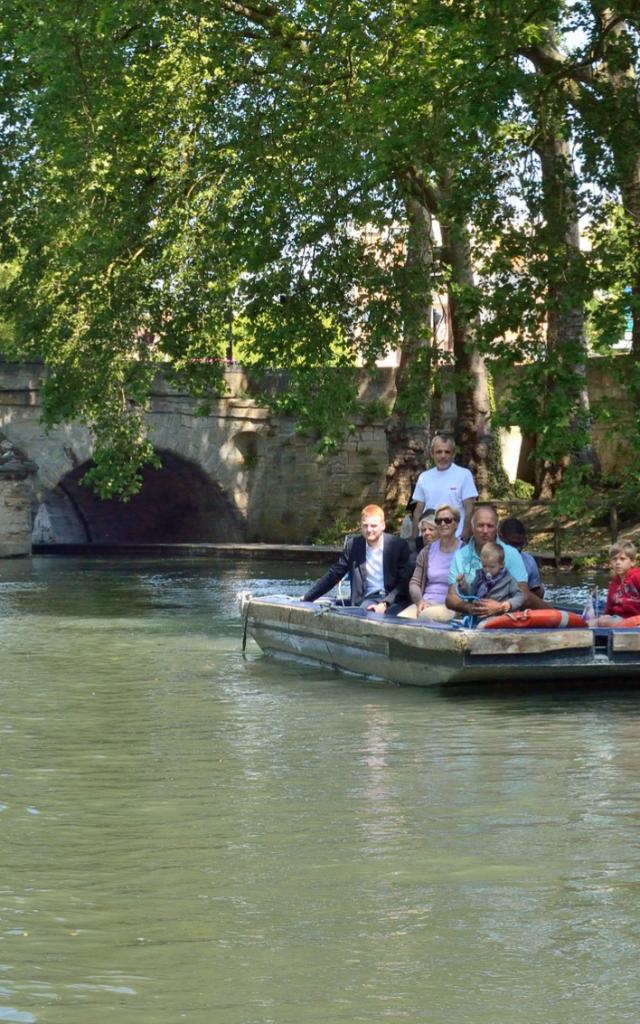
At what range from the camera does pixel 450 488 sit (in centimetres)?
1295

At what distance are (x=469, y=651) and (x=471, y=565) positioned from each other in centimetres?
63

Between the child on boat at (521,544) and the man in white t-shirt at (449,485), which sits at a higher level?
the man in white t-shirt at (449,485)

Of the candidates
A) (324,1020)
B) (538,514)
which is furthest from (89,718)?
(538,514)

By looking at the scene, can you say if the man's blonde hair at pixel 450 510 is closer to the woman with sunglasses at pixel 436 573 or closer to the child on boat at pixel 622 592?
the woman with sunglasses at pixel 436 573

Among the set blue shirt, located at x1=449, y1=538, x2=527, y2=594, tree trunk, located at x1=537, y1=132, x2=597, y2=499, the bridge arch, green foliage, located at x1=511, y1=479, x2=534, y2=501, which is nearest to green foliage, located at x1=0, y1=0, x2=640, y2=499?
tree trunk, located at x1=537, y1=132, x2=597, y2=499

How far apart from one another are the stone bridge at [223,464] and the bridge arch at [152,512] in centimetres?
5

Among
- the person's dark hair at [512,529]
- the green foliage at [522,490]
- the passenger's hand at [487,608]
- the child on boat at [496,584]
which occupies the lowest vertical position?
the passenger's hand at [487,608]

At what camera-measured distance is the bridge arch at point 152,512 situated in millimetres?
35188

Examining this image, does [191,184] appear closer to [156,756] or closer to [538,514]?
[538,514]

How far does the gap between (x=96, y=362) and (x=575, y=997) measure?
19311 millimetres

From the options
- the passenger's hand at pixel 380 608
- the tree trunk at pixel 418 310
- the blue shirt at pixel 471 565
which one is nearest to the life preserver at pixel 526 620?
the blue shirt at pixel 471 565

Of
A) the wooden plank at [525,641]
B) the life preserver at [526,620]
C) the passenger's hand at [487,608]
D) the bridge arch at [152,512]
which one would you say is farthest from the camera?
the bridge arch at [152,512]

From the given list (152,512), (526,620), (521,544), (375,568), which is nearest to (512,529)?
(521,544)

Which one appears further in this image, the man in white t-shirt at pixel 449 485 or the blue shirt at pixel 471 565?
the man in white t-shirt at pixel 449 485
